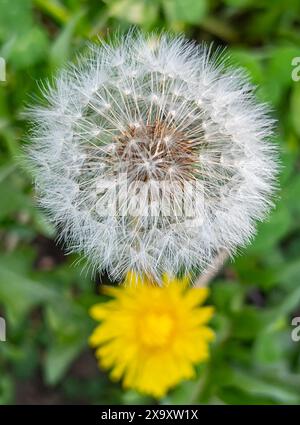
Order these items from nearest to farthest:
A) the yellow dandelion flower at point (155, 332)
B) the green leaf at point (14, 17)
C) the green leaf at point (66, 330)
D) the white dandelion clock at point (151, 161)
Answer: the white dandelion clock at point (151, 161) → the green leaf at point (14, 17) → the yellow dandelion flower at point (155, 332) → the green leaf at point (66, 330)

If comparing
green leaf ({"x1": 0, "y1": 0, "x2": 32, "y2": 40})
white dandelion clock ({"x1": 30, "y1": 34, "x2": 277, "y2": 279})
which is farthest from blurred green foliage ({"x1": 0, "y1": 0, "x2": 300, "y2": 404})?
white dandelion clock ({"x1": 30, "y1": 34, "x2": 277, "y2": 279})

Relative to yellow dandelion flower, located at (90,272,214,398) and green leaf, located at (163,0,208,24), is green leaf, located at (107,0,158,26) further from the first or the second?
yellow dandelion flower, located at (90,272,214,398)

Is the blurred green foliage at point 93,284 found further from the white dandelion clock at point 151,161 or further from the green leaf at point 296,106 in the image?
the white dandelion clock at point 151,161

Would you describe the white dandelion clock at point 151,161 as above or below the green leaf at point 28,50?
below

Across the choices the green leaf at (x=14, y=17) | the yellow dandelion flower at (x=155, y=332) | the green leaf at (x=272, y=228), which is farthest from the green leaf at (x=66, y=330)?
the green leaf at (x=14, y=17)
